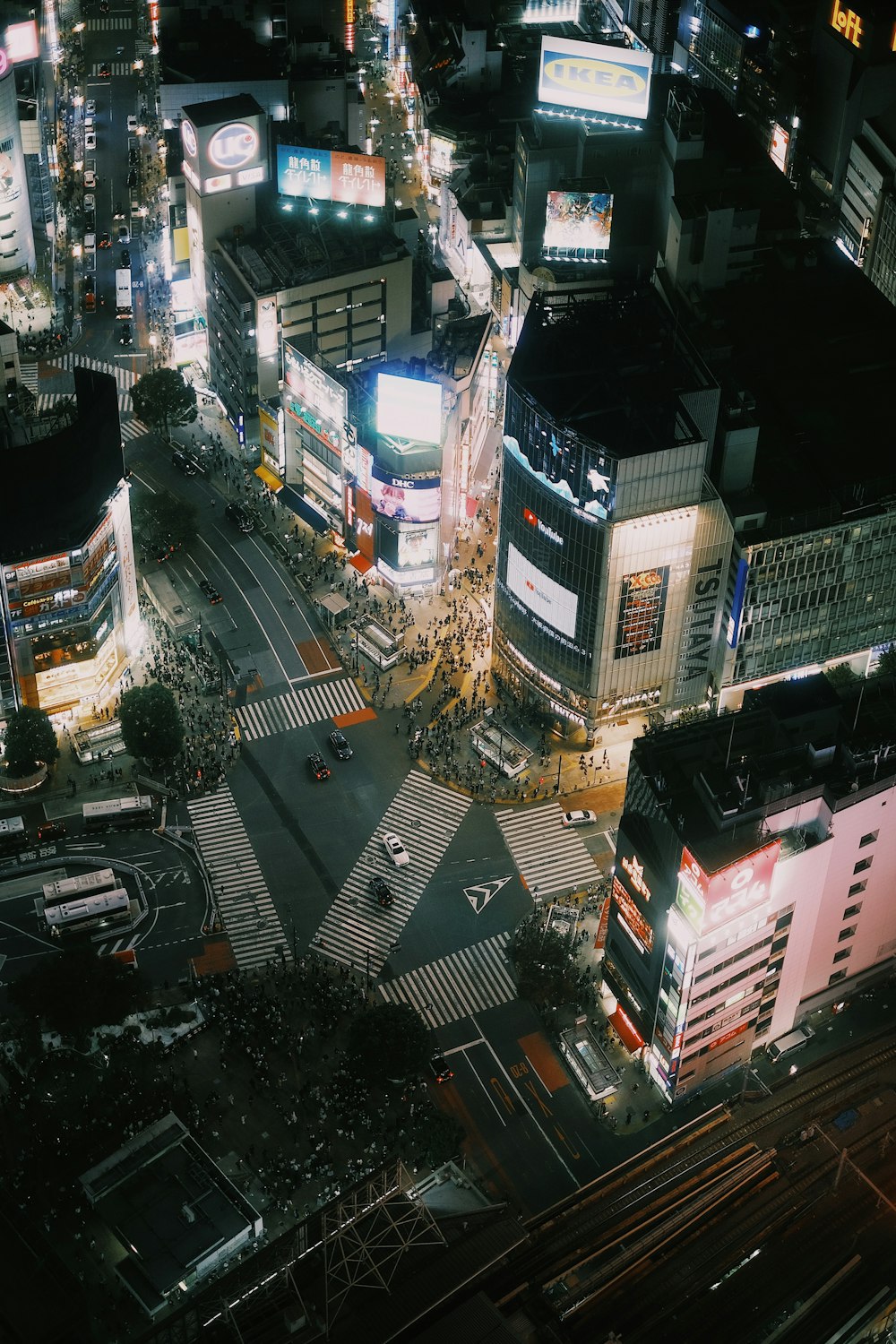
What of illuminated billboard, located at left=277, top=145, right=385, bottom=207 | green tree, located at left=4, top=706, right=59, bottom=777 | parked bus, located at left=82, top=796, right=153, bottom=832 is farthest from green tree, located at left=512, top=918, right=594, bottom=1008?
illuminated billboard, located at left=277, top=145, right=385, bottom=207

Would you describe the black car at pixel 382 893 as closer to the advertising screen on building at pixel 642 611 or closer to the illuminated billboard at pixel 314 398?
the advertising screen on building at pixel 642 611

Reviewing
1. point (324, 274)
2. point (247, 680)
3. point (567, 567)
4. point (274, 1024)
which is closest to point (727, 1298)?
point (274, 1024)

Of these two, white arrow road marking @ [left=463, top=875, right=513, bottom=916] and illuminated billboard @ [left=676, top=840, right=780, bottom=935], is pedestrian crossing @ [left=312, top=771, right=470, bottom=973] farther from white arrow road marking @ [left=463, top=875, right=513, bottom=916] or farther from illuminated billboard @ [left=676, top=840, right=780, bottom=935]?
illuminated billboard @ [left=676, top=840, right=780, bottom=935]

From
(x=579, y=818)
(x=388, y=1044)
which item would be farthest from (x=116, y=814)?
(x=579, y=818)

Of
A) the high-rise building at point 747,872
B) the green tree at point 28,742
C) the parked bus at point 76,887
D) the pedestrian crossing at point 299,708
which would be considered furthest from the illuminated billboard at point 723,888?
the green tree at point 28,742

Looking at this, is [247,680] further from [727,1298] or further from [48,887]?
[727,1298]
